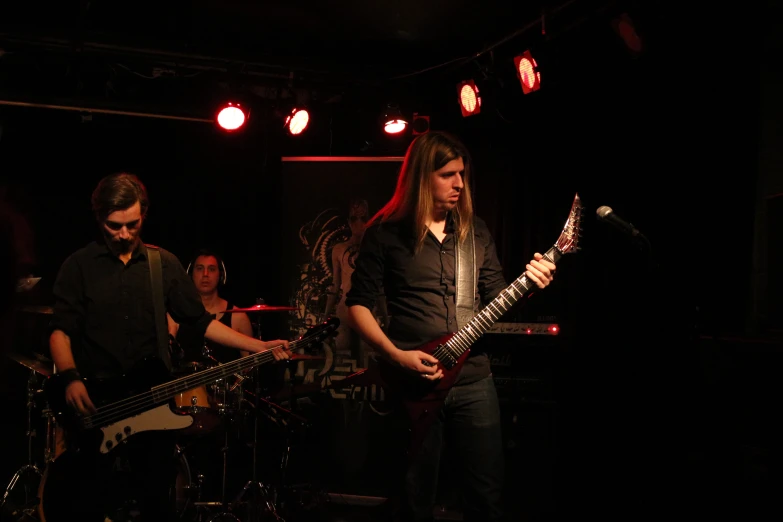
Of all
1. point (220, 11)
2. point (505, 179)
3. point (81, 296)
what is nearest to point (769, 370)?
point (505, 179)

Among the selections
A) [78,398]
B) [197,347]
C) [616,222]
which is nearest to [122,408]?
[78,398]

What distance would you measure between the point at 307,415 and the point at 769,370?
403 centimetres

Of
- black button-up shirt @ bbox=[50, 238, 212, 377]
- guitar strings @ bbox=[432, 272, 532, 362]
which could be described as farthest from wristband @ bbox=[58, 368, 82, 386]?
guitar strings @ bbox=[432, 272, 532, 362]

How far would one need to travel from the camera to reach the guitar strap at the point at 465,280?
314cm

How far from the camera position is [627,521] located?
419cm

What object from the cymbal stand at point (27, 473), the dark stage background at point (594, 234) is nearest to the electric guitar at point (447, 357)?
the dark stage background at point (594, 234)

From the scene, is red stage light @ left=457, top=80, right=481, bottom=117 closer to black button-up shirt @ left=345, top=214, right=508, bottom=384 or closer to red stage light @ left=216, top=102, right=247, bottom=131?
red stage light @ left=216, top=102, right=247, bottom=131

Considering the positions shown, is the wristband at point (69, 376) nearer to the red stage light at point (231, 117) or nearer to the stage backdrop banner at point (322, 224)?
the stage backdrop banner at point (322, 224)

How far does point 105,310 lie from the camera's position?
3492 mm

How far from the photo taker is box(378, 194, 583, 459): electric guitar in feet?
9.75

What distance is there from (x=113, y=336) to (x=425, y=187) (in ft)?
5.66

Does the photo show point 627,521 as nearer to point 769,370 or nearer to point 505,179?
point 769,370

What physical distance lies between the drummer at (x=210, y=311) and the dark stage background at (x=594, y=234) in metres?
0.41

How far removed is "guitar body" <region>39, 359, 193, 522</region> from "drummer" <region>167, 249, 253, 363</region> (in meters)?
2.28
